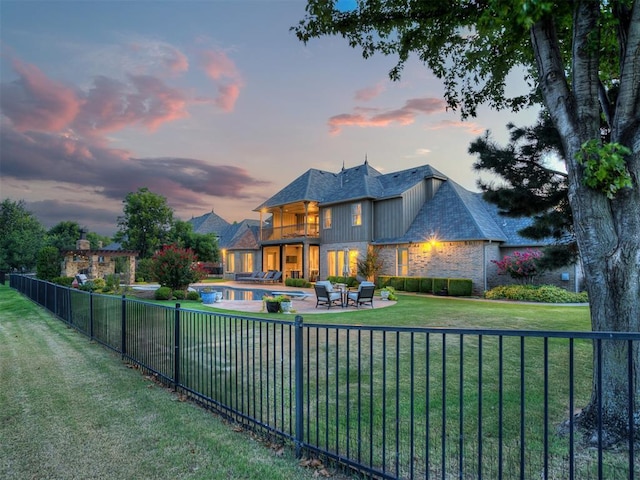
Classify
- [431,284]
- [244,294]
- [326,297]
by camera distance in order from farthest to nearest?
[244,294], [431,284], [326,297]

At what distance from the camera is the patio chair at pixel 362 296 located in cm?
1395

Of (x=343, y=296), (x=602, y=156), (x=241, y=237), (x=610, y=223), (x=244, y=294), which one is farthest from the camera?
(x=241, y=237)

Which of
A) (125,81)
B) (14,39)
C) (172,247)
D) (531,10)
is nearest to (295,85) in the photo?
(125,81)

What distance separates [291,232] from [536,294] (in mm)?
17838

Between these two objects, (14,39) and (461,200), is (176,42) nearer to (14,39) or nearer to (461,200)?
(14,39)

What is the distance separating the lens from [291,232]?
94.3ft

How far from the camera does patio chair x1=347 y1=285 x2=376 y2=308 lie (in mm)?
13953

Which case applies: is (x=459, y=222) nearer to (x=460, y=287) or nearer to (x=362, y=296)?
(x=460, y=287)

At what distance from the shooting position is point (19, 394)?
482 cm

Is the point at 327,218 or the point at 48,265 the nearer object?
the point at 48,265

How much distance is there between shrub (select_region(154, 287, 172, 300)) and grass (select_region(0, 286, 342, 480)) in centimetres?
929

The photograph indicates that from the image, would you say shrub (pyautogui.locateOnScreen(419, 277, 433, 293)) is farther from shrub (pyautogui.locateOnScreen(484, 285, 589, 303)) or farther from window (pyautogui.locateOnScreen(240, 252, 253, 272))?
window (pyautogui.locateOnScreen(240, 252, 253, 272))

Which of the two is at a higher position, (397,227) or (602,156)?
(397,227)

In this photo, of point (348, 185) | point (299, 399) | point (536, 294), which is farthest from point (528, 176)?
point (348, 185)
